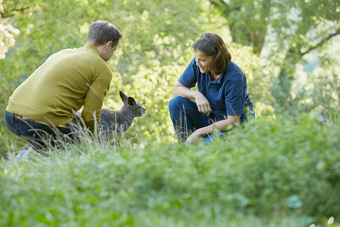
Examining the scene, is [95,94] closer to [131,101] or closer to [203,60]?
[203,60]

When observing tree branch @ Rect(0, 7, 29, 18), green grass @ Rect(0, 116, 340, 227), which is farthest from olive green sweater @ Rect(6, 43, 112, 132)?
tree branch @ Rect(0, 7, 29, 18)

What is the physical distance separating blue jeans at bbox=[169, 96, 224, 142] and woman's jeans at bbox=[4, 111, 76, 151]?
1475mm

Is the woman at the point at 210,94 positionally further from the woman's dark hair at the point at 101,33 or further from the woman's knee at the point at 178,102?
the woman's dark hair at the point at 101,33

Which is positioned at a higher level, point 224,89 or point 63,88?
point 224,89

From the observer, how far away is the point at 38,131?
5.23m

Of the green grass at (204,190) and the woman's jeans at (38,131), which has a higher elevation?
the green grass at (204,190)

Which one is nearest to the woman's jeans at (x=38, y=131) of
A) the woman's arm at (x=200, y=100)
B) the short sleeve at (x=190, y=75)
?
the woman's arm at (x=200, y=100)

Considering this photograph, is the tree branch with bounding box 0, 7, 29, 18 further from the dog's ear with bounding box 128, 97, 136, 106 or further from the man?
the man

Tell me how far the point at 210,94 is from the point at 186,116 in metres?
0.49

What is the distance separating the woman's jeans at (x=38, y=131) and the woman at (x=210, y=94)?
4.83 feet

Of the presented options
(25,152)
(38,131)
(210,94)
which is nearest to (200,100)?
(210,94)

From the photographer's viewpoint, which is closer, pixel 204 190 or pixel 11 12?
pixel 204 190

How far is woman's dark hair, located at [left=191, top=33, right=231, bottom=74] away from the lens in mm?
5273

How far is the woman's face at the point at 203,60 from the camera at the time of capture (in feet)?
17.4
